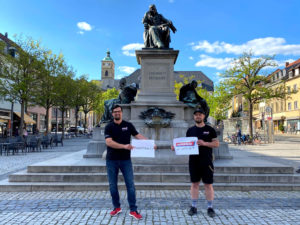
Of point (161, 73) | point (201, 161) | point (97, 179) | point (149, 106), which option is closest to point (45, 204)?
point (97, 179)

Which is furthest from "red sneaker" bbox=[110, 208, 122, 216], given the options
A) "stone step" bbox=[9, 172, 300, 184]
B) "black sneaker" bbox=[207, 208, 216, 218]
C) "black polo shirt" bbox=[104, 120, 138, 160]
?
"stone step" bbox=[9, 172, 300, 184]

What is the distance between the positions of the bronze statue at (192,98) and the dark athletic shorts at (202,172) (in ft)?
17.4

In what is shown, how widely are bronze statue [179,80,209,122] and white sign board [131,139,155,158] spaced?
17.9ft

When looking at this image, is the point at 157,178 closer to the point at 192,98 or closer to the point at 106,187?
the point at 106,187

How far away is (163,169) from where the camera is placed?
7293 mm

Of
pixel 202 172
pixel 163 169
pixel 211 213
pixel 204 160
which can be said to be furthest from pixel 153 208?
pixel 163 169

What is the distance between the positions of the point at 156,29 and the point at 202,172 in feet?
25.1

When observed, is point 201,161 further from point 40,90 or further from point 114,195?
point 40,90

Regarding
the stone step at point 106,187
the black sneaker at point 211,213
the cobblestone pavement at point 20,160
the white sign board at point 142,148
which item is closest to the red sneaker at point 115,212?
the white sign board at point 142,148

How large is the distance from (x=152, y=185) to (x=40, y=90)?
24.9 metres

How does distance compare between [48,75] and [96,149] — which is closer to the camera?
[96,149]

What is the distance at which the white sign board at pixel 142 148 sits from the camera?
4.49 m

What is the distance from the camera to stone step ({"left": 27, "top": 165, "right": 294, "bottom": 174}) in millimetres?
7238

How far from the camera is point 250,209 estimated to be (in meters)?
5.03
